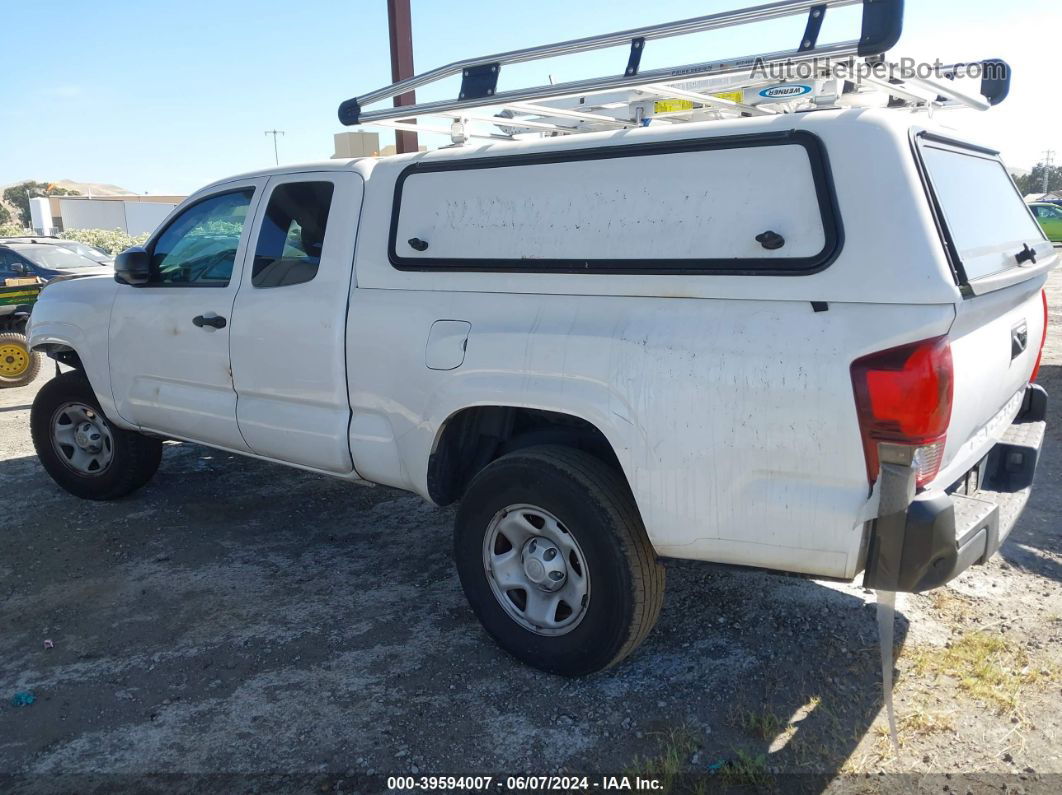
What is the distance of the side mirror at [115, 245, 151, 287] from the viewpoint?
4508 millimetres

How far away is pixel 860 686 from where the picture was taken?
312 centimetres

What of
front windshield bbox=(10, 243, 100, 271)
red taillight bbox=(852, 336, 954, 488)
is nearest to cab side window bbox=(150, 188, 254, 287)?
red taillight bbox=(852, 336, 954, 488)

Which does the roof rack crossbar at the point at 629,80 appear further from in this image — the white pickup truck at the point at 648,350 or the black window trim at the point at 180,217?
the black window trim at the point at 180,217

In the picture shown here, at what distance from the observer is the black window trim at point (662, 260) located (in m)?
2.55

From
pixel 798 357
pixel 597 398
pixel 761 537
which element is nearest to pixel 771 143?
pixel 798 357

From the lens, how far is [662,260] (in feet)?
9.37

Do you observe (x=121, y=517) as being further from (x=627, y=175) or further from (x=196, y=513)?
(x=627, y=175)

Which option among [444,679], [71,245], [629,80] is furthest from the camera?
[71,245]

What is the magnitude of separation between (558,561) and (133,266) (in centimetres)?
296

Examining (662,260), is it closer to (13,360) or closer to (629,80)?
(629,80)

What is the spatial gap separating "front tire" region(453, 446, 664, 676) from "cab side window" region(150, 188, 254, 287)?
2066mm

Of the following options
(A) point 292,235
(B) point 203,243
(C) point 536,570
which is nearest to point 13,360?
(B) point 203,243

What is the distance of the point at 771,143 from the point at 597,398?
998mm

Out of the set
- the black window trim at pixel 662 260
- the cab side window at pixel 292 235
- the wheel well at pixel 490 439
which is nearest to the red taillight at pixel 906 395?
the black window trim at pixel 662 260
